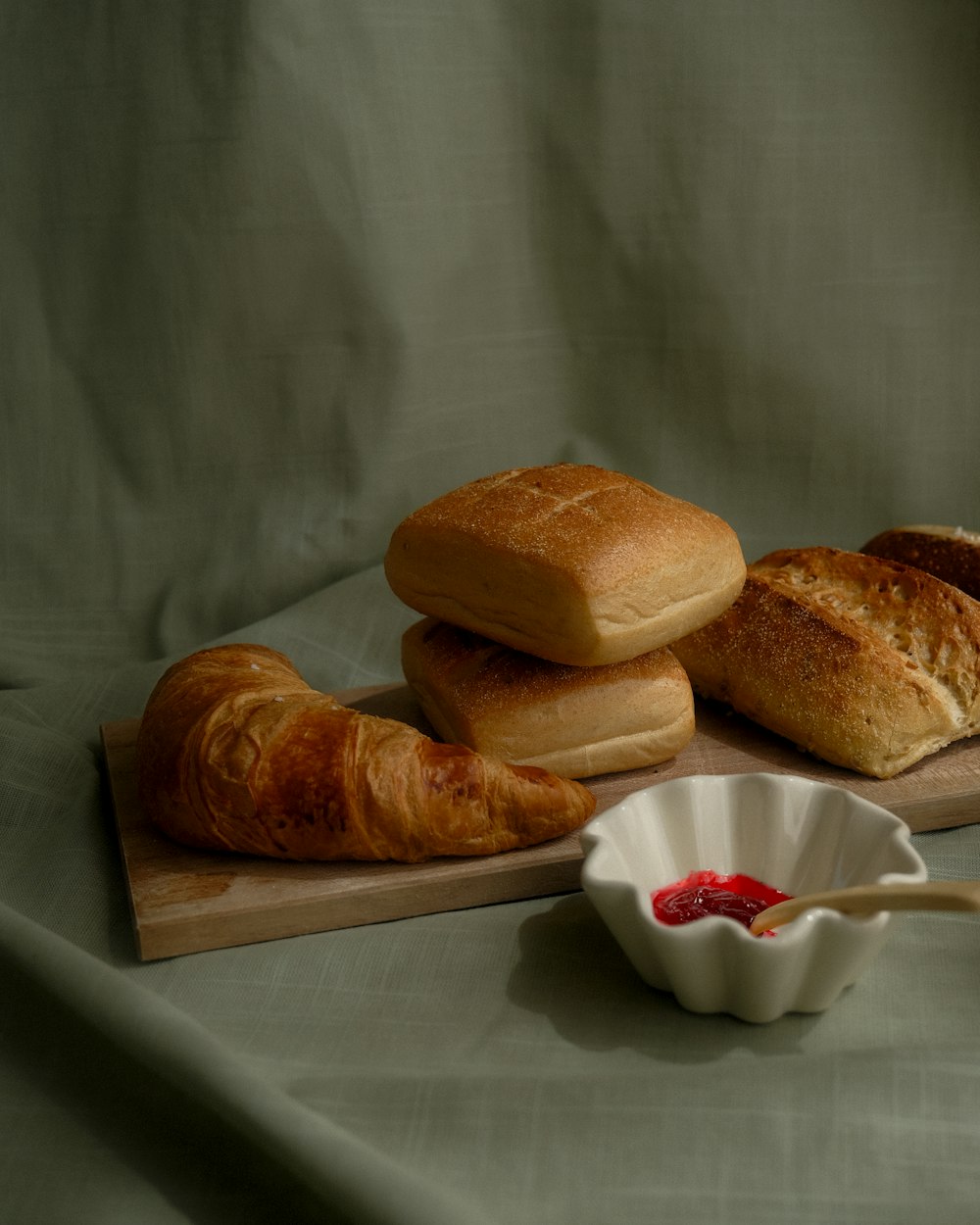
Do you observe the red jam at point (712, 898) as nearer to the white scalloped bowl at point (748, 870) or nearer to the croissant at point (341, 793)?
the white scalloped bowl at point (748, 870)

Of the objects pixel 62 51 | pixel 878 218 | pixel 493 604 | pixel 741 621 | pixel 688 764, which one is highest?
pixel 62 51

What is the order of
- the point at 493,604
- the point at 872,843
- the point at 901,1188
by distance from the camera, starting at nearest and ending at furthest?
the point at 901,1188, the point at 872,843, the point at 493,604

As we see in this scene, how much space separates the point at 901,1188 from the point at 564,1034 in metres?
0.45

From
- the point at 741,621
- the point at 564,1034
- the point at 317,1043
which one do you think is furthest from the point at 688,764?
the point at 317,1043

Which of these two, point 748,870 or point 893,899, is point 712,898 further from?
point 893,899

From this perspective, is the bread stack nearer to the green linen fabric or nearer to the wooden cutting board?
the wooden cutting board

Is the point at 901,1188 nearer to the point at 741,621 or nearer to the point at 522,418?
the point at 741,621

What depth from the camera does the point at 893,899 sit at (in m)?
1.69

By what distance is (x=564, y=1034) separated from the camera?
180cm

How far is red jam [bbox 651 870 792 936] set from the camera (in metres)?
1.89

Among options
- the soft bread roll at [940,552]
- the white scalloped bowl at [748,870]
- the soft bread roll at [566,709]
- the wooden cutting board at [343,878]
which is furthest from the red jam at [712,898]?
the soft bread roll at [940,552]

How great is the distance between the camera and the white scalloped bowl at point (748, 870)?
170 centimetres

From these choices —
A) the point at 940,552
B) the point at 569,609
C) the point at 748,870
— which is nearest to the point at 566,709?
the point at 569,609

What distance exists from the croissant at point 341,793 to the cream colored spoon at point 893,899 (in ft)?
1.50
